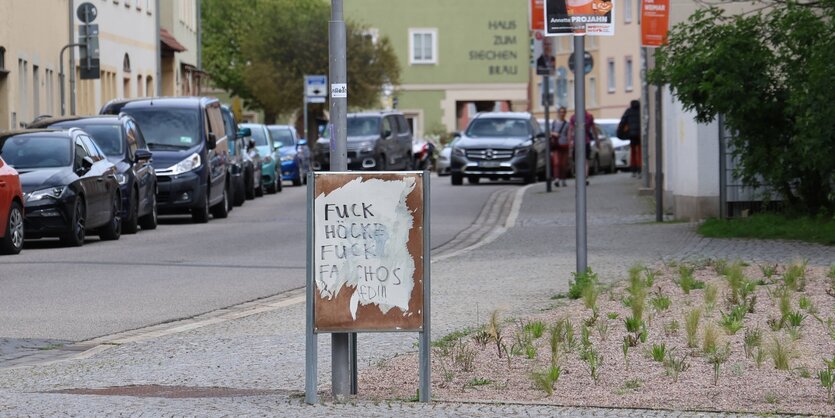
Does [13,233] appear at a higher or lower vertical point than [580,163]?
lower

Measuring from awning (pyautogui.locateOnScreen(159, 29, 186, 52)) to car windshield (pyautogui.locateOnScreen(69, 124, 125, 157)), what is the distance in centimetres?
3467

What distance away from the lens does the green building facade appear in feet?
316

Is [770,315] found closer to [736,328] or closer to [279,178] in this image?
[736,328]

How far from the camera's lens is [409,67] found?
97438 millimetres

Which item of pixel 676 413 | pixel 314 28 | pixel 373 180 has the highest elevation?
pixel 314 28

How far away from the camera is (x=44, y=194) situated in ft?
71.1

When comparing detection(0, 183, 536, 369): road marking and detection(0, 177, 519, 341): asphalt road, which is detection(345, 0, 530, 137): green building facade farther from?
detection(0, 183, 536, 369): road marking

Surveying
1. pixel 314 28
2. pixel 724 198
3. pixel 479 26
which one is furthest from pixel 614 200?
pixel 479 26

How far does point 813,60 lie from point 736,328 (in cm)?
844

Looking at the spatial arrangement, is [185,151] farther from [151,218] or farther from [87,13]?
[87,13]

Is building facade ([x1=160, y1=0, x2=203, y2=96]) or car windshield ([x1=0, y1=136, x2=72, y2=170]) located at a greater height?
building facade ([x1=160, y1=0, x2=203, y2=96])

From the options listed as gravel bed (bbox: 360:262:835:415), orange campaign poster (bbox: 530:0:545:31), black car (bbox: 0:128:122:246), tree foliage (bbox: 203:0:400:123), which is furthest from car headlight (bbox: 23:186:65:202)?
tree foliage (bbox: 203:0:400:123)

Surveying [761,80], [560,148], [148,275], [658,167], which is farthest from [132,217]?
[560,148]

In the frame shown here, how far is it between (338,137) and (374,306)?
1289mm
